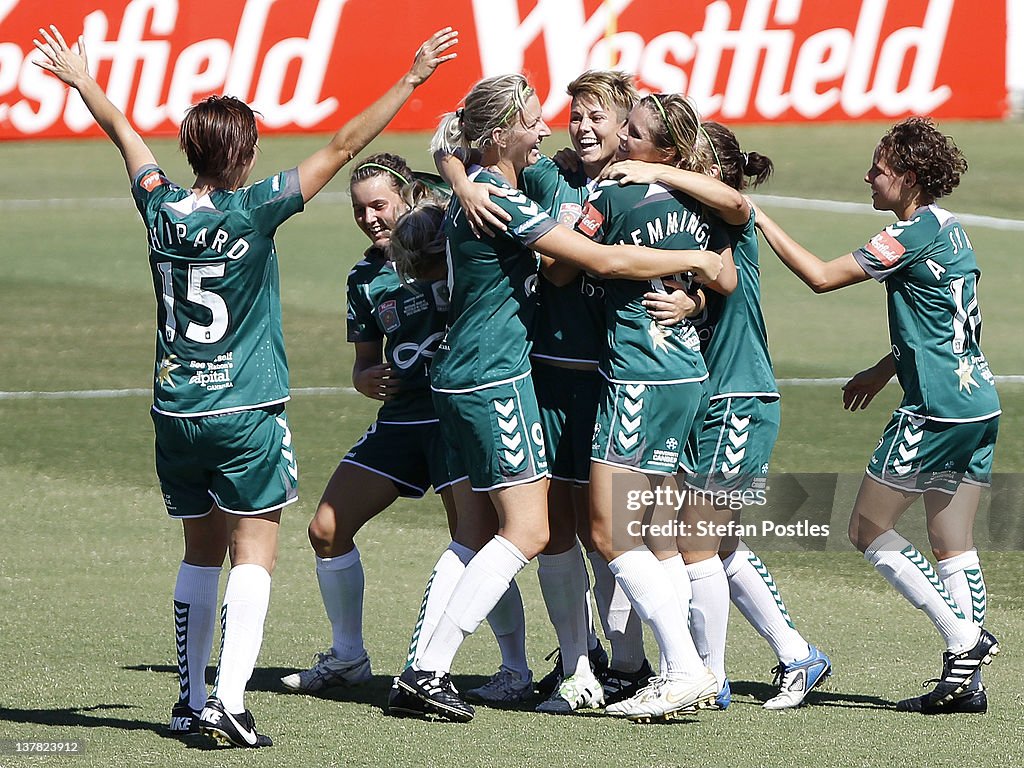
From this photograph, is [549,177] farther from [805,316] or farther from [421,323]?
[805,316]

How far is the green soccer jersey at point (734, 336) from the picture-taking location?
5672mm

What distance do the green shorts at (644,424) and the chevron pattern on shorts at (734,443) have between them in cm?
37

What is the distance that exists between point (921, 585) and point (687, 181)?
1.56m

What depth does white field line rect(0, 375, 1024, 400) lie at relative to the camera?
37.1 feet

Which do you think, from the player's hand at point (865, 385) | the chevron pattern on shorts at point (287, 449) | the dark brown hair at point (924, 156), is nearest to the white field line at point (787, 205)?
the player's hand at point (865, 385)

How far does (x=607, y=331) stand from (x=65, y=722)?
212 centimetres

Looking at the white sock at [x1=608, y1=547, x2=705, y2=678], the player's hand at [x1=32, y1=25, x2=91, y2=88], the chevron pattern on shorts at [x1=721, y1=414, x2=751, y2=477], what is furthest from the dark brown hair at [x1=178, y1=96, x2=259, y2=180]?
the chevron pattern on shorts at [x1=721, y1=414, x2=751, y2=477]

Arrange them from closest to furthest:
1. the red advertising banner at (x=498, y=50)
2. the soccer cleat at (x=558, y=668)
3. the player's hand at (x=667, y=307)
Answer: the player's hand at (x=667, y=307), the soccer cleat at (x=558, y=668), the red advertising banner at (x=498, y=50)

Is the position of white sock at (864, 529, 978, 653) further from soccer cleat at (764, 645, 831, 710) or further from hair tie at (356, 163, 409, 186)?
hair tie at (356, 163, 409, 186)

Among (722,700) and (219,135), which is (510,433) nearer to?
(722,700)

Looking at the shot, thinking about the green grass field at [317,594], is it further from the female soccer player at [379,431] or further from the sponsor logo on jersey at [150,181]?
the sponsor logo on jersey at [150,181]

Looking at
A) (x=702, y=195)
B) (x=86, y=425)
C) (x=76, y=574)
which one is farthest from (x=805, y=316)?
(x=702, y=195)

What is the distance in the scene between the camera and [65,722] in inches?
210

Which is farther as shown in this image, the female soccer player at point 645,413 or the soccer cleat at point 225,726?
the female soccer player at point 645,413
